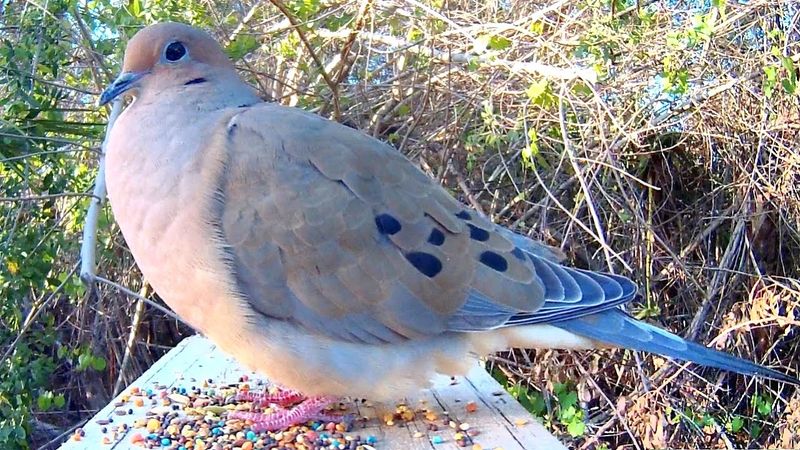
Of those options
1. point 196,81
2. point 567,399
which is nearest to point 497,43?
point 196,81

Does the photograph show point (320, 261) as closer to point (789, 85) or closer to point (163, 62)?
point (163, 62)

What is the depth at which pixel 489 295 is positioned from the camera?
1839 millimetres

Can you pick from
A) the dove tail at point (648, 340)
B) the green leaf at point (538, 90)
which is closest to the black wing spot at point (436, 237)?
the dove tail at point (648, 340)

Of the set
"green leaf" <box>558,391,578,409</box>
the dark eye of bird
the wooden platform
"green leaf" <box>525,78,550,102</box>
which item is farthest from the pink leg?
"green leaf" <box>558,391,578,409</box>

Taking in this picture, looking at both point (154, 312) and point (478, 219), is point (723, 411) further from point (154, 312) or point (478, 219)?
point (154, 312)

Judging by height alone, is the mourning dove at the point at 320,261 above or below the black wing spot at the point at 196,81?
below

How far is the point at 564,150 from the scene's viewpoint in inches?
123

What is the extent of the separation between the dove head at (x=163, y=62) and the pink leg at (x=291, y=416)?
81 centimetres

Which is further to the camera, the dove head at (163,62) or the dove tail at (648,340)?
the dove head at (163,62)

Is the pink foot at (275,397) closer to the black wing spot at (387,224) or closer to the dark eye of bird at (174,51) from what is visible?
the black wing spot at (387,224)

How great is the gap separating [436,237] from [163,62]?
80cm

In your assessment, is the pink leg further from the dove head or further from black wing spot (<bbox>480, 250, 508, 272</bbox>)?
the dove head

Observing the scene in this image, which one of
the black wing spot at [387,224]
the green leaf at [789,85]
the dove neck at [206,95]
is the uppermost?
the dove neck at [206,95]

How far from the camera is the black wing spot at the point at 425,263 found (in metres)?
1.83
